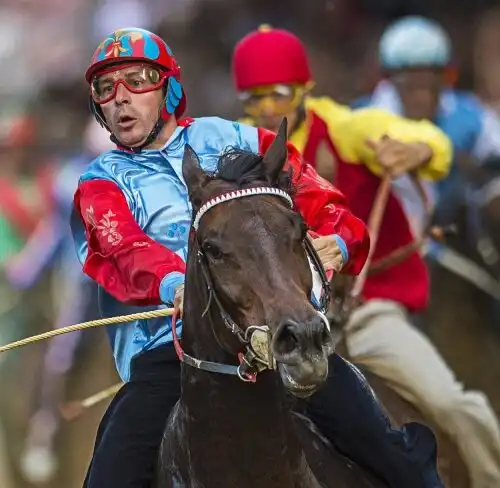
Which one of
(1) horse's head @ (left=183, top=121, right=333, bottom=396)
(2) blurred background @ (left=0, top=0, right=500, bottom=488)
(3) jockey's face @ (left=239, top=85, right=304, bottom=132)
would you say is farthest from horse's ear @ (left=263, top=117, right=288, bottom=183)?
(2) blurred background @ (left=0, top=0, right=500, bottom=488)

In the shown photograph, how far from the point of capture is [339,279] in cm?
662

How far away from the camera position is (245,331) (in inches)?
154

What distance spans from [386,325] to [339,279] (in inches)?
29.7

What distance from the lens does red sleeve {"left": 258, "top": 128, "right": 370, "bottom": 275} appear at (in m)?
4.78

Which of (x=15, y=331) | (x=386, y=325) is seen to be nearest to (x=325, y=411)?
(x=386, y=325)

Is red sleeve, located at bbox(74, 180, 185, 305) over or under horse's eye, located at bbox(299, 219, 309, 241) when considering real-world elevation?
under

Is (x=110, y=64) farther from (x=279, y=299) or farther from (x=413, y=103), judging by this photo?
(x=413, y=103)

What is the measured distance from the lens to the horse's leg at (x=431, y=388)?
689 centimetres

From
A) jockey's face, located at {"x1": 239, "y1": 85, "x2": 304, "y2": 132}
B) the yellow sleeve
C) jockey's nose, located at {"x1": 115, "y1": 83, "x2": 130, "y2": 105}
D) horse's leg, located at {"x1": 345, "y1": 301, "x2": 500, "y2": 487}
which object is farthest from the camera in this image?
jockey's face, located at {"x1": 239, "y1": 85, "x2": 304, "y2": 132}

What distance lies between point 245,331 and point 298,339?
28 cm

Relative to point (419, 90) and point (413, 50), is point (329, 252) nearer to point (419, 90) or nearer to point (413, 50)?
point (419, 90)

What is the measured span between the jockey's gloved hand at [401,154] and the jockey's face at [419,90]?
245 centimetres

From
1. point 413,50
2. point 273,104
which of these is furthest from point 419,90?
point 273,104

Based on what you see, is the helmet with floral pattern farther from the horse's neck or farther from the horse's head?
the horse's neck
